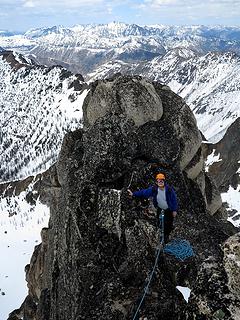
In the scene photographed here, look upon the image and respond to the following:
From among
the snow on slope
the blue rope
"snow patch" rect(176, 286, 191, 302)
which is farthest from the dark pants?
the snow on slope

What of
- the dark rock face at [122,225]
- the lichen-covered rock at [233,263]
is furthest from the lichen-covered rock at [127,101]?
the lichen-covered rock at [233,263]

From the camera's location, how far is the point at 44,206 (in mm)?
105375

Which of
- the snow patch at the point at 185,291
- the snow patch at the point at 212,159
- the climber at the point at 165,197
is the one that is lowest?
the snow patch at the point at 212,159

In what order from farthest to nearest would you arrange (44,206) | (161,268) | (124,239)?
(44,206), (124,239), (161,268)

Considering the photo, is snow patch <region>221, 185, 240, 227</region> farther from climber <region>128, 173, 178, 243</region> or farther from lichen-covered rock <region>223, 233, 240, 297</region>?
lichen-covered rock <region>223, 233, 240, 297</region>

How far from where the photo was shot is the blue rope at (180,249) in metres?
17.5

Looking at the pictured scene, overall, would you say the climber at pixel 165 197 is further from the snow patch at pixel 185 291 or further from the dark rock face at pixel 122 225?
the snow patch at pixel 185 291

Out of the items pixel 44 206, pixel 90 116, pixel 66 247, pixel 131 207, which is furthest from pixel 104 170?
pixel 44 206

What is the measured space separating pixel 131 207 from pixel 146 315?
6210 mm

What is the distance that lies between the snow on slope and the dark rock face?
4405 cm

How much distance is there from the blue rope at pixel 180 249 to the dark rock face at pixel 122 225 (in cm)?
36

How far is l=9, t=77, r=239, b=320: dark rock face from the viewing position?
15986 mm

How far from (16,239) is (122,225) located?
Answer: 77069 mm

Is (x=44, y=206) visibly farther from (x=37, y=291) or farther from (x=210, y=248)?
(x=210, y=248)
